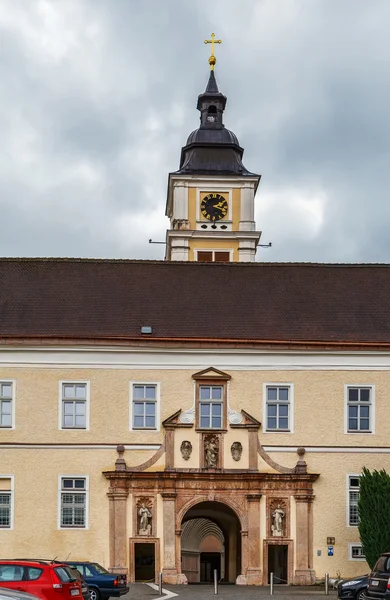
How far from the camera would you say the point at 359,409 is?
144ft

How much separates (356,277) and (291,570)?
1164cm

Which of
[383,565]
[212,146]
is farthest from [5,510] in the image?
[212,146]

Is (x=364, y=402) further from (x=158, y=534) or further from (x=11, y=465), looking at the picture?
(x=11, y=465)

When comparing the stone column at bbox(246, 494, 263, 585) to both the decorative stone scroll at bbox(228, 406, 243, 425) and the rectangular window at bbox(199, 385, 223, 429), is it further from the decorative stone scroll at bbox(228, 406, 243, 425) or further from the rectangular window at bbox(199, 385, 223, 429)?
the rectangular window at bbox(199, 385, 223, 429)

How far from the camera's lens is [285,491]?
42.9 m

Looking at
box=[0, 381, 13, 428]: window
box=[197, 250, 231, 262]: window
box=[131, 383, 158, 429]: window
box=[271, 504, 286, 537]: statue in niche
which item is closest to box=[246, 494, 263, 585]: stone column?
box=[271, 504, 286, 537]: statue in niche

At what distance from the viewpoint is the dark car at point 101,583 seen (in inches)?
1328

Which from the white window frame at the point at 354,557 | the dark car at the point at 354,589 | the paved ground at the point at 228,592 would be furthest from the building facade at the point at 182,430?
the dark car at the point at 354,589

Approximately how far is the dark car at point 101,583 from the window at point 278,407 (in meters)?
10.9

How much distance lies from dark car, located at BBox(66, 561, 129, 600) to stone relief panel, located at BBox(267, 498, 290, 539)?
9511 mm

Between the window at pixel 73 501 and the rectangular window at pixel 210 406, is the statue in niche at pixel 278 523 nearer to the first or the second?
the rectangular window at pixel 210 406

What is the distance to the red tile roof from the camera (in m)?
44.5

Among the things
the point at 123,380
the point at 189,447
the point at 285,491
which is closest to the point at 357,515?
the point at 285,491

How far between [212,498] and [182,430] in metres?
2.47
